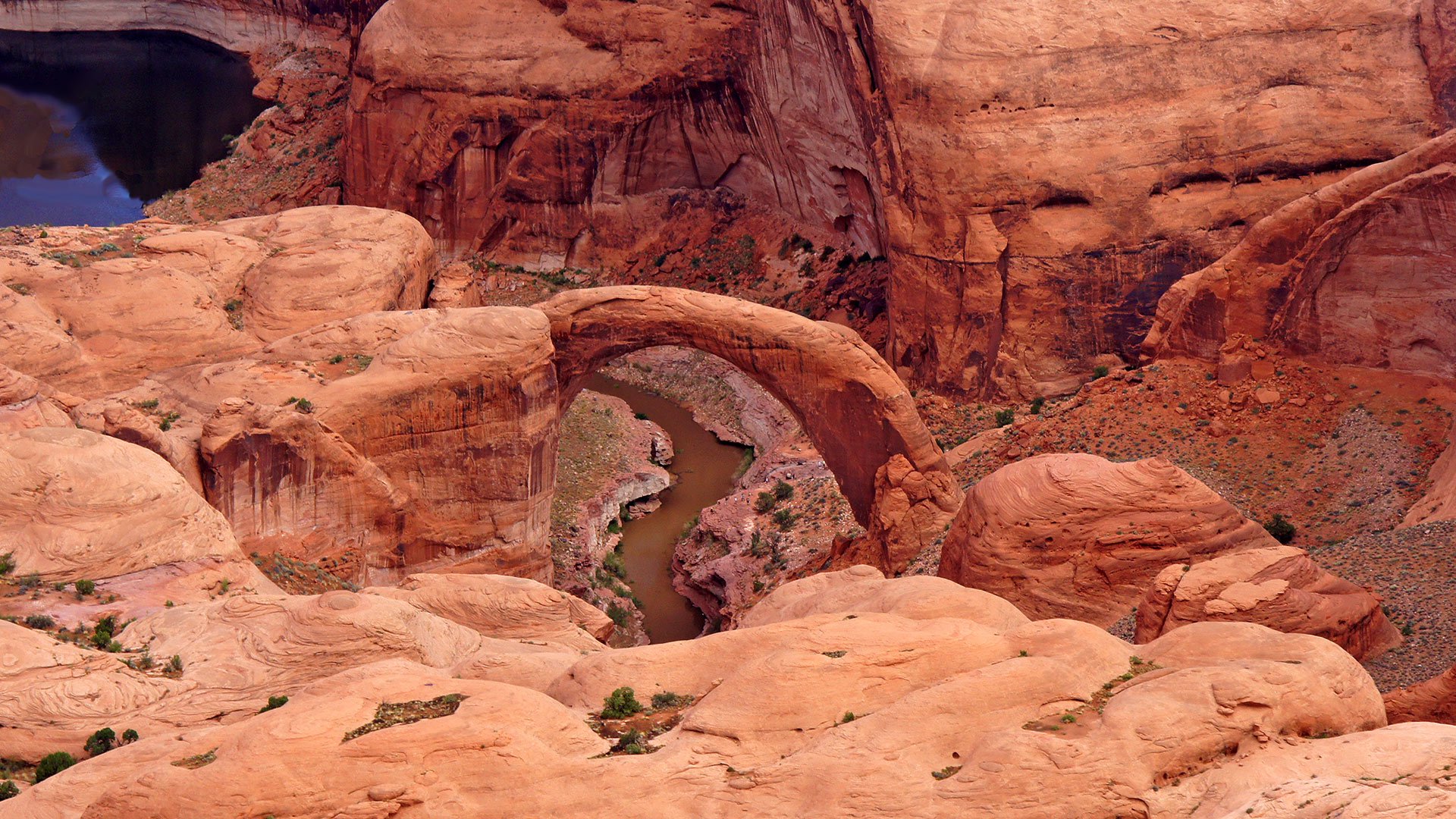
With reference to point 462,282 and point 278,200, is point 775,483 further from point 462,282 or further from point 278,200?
point 278,200

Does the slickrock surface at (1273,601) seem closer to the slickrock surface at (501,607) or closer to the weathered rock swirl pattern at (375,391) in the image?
the weathered rock swirl pattern at (375,391)

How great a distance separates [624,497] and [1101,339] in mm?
13964

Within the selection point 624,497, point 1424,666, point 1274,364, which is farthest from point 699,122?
point 1424,666

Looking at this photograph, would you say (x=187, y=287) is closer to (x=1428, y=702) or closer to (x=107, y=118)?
(x=1428, y=702)

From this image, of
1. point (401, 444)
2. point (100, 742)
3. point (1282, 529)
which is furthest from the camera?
point (1282, 529)

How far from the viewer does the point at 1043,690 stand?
56.5 ft

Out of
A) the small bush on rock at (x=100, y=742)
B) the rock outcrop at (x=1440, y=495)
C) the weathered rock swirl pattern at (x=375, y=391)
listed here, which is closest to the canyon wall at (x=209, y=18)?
the weathered rock swirl pattern at (x=375, y=391)

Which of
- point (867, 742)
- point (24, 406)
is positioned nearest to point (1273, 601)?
point (867, 742)

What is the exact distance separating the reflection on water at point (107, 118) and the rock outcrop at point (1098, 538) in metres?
47.5

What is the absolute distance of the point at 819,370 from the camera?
3262cm

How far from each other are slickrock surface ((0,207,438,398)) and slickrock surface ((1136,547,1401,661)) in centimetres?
1994

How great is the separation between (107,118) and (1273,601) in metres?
68.1

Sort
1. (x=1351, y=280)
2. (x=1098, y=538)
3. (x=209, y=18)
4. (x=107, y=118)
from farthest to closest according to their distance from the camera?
(x=209, y=18) → (x=107, y=118) → (x=1351, y=280) → (x=1098, y=538)

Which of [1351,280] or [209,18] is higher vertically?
[209,18]
